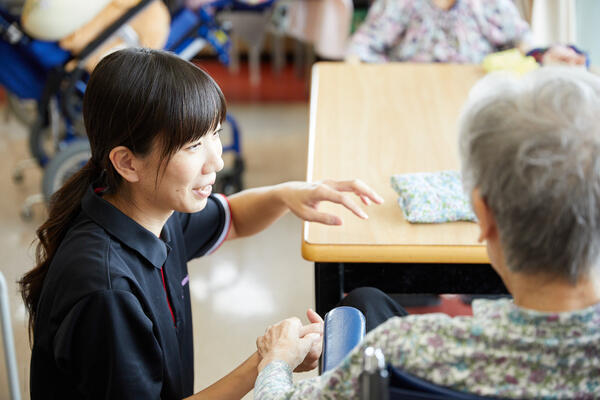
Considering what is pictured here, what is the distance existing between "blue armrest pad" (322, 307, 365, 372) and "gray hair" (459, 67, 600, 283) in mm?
238

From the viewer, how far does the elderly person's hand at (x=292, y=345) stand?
1011 mm

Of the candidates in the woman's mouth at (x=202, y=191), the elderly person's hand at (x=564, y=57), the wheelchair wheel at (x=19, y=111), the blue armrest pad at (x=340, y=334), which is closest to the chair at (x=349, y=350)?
the blue armrest pad at (x=340, y=334)

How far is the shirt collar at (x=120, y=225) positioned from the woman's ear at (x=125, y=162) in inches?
2.2

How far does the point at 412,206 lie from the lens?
4.04 ft

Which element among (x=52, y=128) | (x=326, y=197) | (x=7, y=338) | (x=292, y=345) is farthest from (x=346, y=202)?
(x=52, y=128)

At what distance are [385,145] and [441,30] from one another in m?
1.28

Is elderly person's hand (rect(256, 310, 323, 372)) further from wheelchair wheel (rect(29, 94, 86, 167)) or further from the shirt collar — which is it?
wheelchair wheel (rect(29, 94, 86, 167))

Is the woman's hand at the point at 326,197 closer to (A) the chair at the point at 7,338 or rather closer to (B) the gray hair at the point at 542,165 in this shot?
(B) the gray hair at the point at 542,165

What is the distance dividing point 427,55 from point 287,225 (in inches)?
36.0

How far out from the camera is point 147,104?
1.04 metres

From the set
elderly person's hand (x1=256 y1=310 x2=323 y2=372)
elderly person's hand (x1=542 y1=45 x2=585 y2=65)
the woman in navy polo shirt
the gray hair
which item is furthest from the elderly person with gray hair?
elderly person's hand (x1=542 y1=45 x2=585 y2=65)

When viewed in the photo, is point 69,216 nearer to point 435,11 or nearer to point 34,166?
point 435,11

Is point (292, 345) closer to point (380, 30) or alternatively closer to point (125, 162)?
point (125, 162)

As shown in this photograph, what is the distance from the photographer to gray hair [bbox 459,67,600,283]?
0.67 meters
